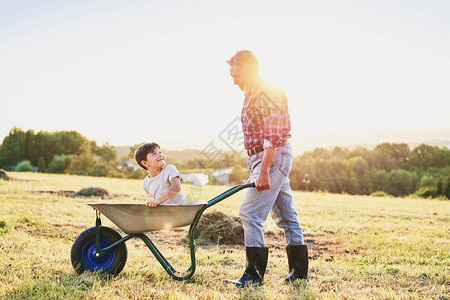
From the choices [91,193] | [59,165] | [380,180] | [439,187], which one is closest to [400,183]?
[380,180]

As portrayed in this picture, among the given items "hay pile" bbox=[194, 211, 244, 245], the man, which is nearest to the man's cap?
the man

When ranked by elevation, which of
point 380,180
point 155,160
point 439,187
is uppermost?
point 155,160

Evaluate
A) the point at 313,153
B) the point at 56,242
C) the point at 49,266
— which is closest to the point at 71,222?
the point at 56,242

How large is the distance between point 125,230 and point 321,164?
4480cm

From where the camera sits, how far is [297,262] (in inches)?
114

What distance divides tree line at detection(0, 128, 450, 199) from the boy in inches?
1029

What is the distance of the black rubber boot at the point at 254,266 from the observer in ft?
8.91

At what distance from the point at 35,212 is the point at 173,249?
3.09 m

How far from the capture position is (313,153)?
51.0 meters

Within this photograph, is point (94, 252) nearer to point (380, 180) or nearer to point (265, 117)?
point (265, 117)

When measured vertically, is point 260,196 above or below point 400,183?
above

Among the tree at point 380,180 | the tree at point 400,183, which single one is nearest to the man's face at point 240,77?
the tree at point 400,183

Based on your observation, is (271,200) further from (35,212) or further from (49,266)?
(35,212)

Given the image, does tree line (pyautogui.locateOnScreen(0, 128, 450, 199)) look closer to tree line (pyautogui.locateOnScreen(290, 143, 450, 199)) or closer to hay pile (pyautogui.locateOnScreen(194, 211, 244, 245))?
tree line (pyautogui.locateOnScreen(290, 143, 450, 199))
